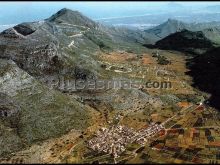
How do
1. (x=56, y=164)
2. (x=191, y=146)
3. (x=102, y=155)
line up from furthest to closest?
(x=191, y=146)
(x=102, y=155)
(x=56, y=164)

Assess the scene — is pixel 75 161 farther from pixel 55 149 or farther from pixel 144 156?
pixel 144 156

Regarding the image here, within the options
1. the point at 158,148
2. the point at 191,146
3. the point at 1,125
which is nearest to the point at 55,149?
the point at 1,125

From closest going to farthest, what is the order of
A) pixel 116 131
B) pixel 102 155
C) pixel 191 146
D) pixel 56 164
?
pixel 56 164 < pixel 102 155 < pixel 191 146 < pixel 116 131

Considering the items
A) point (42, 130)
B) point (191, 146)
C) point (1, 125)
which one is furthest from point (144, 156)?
point (1, 125)

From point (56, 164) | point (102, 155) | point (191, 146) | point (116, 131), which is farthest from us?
point (116, 131)

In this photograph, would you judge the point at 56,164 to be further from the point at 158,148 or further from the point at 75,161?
the point at 158,148

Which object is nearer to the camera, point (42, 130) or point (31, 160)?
point (31, 160)
